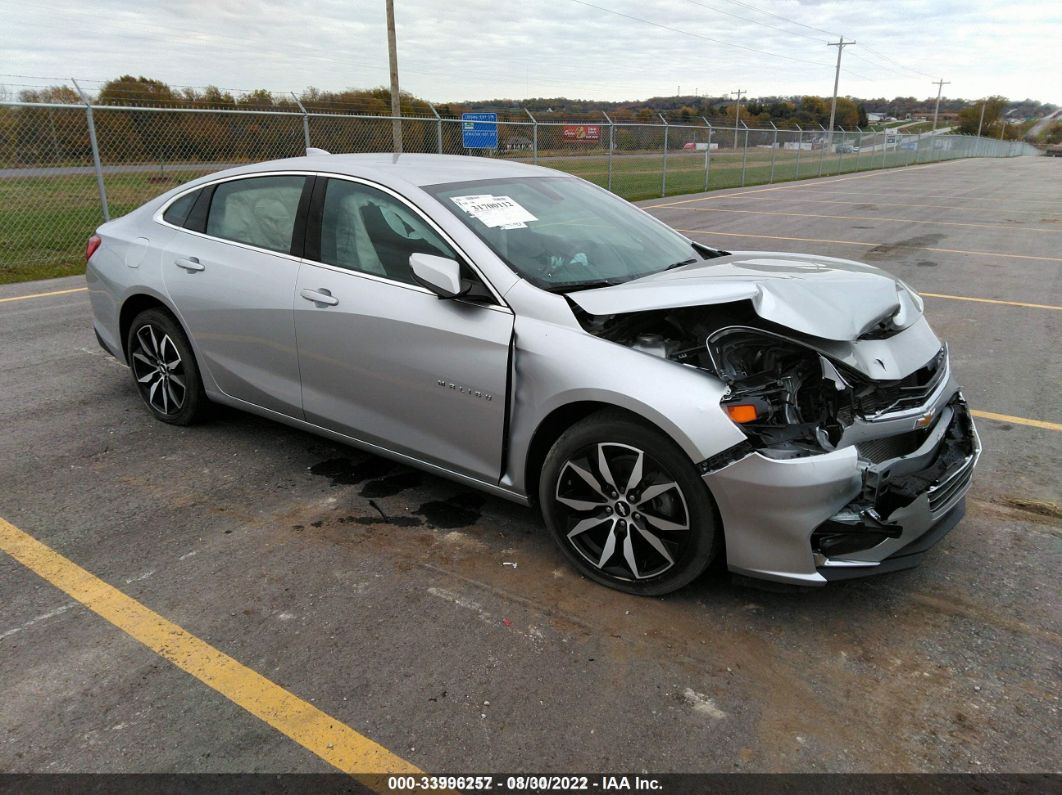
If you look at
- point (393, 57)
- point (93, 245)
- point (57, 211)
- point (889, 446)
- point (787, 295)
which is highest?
point (393, 57)

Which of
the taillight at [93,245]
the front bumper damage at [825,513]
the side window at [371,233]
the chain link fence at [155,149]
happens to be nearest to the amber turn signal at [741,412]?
the front bumper damage at [825,513]

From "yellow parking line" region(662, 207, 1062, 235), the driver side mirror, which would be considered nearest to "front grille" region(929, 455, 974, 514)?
the driver side mirror

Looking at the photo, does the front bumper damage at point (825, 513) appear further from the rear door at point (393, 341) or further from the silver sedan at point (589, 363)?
the rear door at point (393, 341)

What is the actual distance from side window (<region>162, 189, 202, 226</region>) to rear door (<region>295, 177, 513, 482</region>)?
43.5 inches

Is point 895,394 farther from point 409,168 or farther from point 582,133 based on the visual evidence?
point 582,133

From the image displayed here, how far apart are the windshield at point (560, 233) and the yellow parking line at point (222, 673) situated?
180cm

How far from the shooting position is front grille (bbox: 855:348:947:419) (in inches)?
114

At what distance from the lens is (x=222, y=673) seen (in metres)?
2.54

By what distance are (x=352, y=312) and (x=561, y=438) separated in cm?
118

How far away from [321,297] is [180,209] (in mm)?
1492

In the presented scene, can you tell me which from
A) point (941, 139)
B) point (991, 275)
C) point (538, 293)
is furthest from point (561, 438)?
point (941, 139)

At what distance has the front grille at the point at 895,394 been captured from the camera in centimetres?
289

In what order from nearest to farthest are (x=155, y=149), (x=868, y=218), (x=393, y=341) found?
(x=393, y=341), (x=155, y=149), (x=868, y=218)

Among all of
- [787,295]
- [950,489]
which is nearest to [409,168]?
[787,295]
